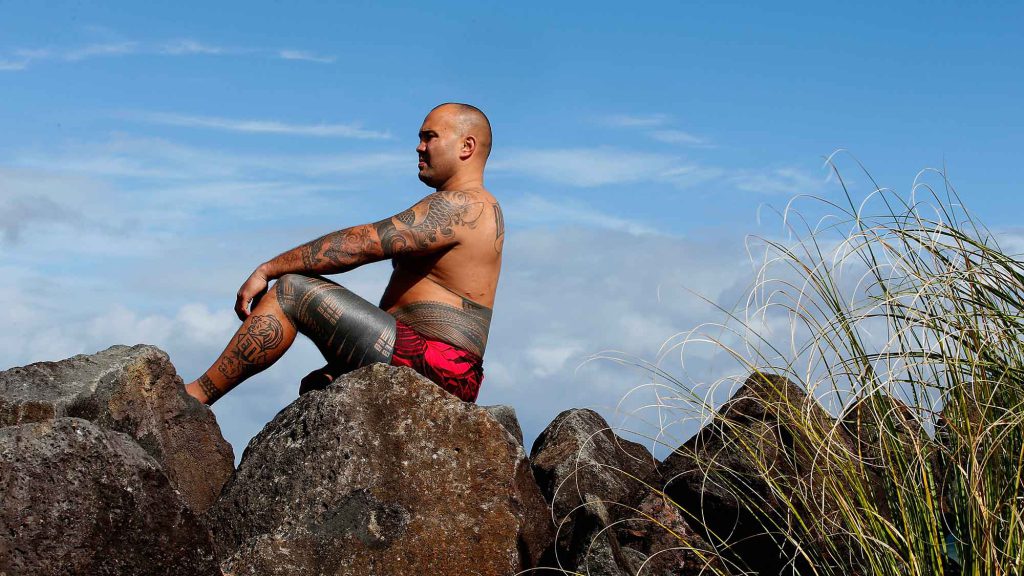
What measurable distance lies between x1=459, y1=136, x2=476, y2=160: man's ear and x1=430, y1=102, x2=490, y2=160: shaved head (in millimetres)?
31

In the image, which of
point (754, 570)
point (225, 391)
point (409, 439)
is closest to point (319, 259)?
point (225, 391)

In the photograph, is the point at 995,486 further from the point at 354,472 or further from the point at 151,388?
the point at 151,388

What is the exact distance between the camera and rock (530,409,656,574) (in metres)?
5.39

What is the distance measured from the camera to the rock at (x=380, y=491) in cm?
568

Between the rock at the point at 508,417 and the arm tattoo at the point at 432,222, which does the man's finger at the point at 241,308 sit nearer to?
the arm tattoo at the point at 432,222

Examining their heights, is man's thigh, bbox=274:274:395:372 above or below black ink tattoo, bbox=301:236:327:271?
below

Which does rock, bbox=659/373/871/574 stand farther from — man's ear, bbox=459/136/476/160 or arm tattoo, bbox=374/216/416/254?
man's ear, bbox=459/136/476/160

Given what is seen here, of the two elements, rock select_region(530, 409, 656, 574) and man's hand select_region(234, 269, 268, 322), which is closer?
rock select_region(530, 409, 656, 574)

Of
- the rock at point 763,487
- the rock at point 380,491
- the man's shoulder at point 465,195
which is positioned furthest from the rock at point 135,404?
the rock at point 763,487

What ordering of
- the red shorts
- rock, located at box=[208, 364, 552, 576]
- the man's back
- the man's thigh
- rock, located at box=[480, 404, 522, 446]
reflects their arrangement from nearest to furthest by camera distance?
rock, located at box=[208, 364, 552, 576], the man's thigh, the red shorts, the man's back, rock, located at box=[480, 404, 522, 446]

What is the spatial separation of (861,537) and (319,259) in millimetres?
3443

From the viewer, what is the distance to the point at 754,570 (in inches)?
231

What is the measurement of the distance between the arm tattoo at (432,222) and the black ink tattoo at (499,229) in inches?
5.5

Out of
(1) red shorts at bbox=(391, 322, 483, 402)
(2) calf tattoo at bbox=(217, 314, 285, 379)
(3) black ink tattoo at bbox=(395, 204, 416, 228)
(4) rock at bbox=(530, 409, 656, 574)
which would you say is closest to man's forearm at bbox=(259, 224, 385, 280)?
(3) black ink tattoo at bbox=(395, 204, 416, 228)
